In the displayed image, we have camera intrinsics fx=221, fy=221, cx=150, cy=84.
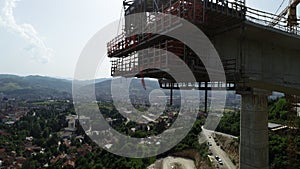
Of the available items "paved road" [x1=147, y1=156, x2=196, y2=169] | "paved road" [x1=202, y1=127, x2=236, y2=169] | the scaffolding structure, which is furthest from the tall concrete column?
"paved road" [x1=147, y1=156, x2=196, y2=169]

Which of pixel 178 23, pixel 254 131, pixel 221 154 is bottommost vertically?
pixel 221 154

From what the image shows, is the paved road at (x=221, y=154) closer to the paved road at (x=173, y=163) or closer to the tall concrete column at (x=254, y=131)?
the paved road at (x=173, y=163)

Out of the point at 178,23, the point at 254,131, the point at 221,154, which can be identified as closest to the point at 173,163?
the point at 221,154

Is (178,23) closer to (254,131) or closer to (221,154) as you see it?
(254,131)

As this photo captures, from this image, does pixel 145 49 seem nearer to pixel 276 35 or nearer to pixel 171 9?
pixel 171 9

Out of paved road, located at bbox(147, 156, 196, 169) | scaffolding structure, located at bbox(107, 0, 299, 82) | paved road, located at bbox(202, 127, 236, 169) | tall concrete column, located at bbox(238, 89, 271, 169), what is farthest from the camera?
paved road, located at bbox(147, 156, 196, 169)

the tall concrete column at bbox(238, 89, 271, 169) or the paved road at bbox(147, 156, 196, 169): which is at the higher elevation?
the tall concrete column at bbox(238, 89, 271, 169)

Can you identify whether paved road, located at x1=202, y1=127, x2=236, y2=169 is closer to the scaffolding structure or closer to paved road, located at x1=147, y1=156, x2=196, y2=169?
paved road, located at x1=147, y1=156, x2=196, y2=169

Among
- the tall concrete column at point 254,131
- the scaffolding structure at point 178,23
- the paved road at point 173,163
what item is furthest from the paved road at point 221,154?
the scaffolding structure at point 178,23
